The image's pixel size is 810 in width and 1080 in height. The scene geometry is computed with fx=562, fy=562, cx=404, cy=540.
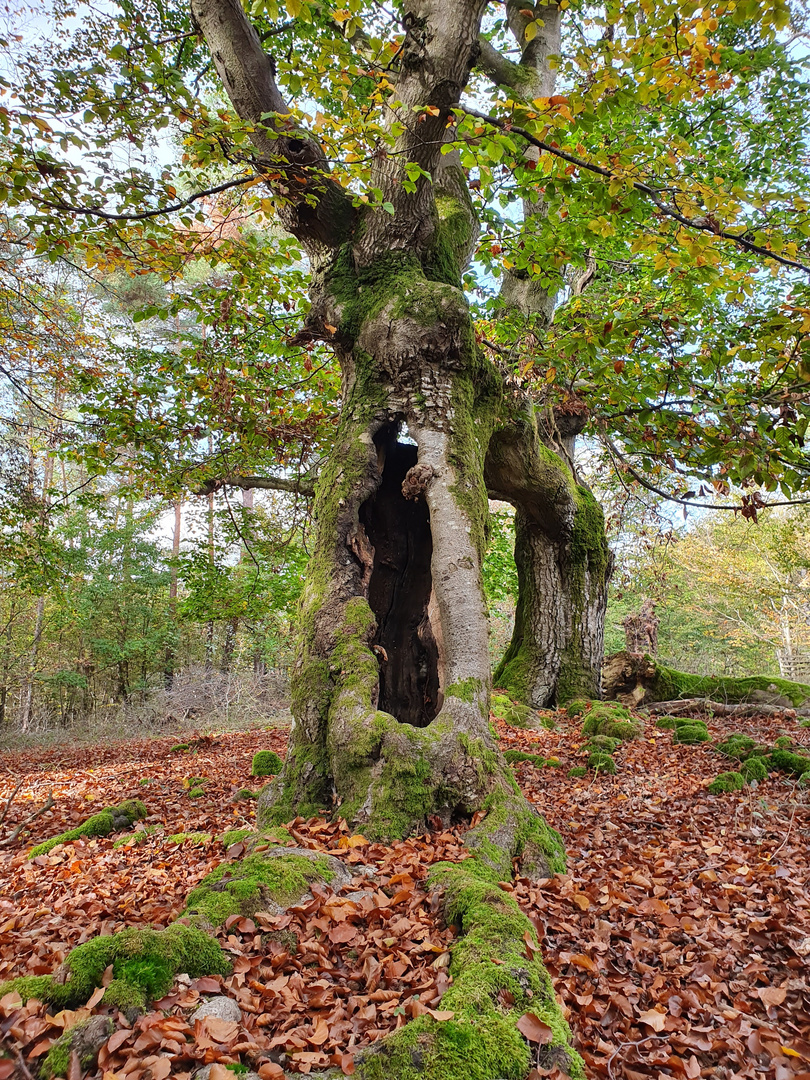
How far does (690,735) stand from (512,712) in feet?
7.10

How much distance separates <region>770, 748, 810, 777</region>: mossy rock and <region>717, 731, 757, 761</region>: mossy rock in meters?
0.27

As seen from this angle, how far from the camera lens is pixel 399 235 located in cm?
550

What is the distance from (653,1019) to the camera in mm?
2234

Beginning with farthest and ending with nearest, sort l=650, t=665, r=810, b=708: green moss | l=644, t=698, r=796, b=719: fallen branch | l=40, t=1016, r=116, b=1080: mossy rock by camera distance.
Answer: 1. l=650, t=665, r=810, b=708: green moss
2. l=644, t=698, r=796, b=719: fallen branch
3. l=40, t=1016, r=116, b=1080: mossy rock

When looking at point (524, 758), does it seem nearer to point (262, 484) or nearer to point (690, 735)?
point (690, 735)

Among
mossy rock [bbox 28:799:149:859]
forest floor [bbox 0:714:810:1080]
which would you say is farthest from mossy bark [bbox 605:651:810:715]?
mossy rock [bbox 28:799:149:859]

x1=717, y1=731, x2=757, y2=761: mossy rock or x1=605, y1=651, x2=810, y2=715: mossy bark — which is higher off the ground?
x1=605, y1=651, x2=810, y2=715: mossy bark

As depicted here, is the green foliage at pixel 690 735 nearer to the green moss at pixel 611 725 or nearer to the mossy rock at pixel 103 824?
the green moss at pixel 611 725

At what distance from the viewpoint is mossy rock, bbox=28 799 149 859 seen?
175 inches

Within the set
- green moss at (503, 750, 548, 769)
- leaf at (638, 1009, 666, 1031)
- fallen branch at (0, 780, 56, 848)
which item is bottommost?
fallen branch at (0, 780, 56, 848)

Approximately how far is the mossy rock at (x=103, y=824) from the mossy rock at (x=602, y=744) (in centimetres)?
458

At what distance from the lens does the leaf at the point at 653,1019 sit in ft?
7.22

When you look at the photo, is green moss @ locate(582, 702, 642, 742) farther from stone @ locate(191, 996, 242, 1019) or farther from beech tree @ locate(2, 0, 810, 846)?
stone @ locate(191, 996, 242, 1019)

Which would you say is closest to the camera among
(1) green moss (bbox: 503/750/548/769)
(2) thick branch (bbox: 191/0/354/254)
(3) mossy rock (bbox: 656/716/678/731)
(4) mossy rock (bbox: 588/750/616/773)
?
(2) thick branch (bbox: 191/0/354/254)
